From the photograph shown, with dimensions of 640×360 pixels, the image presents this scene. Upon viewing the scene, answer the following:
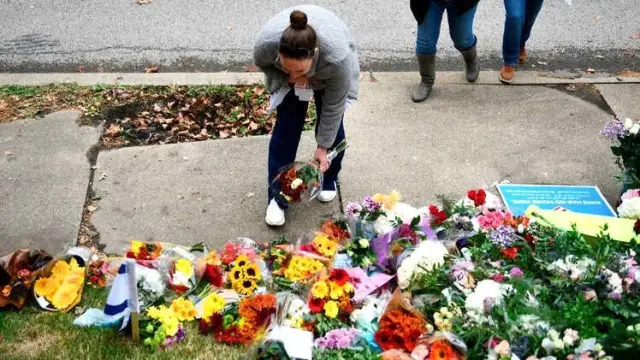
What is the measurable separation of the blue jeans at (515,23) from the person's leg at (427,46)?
522mm

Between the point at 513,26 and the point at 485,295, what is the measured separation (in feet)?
7.95

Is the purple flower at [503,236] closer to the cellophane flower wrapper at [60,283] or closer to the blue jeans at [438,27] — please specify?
the blue jeans at [438,27]

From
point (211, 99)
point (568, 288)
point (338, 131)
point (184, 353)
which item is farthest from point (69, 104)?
point (568, 288)

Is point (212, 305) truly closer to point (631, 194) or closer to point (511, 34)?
point (631, 194)

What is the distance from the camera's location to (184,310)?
103 inches

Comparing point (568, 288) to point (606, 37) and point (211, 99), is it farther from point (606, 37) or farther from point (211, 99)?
point (606, 37)

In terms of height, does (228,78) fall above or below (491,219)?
below

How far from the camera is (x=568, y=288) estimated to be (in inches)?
93.6

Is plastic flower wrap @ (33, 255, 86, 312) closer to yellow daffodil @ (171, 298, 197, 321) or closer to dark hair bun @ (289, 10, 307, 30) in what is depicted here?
yellow daffodil @ (171, 298, 197, 321)

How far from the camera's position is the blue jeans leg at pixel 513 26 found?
4.11 meters

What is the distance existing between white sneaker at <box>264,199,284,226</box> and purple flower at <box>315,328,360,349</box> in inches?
34.8

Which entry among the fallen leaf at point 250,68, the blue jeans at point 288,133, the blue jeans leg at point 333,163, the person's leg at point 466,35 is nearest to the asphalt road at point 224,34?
the fallen leaf at point 250,68

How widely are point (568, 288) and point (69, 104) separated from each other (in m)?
3.41

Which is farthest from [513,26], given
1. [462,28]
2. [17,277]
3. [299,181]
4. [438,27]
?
[17,277]
